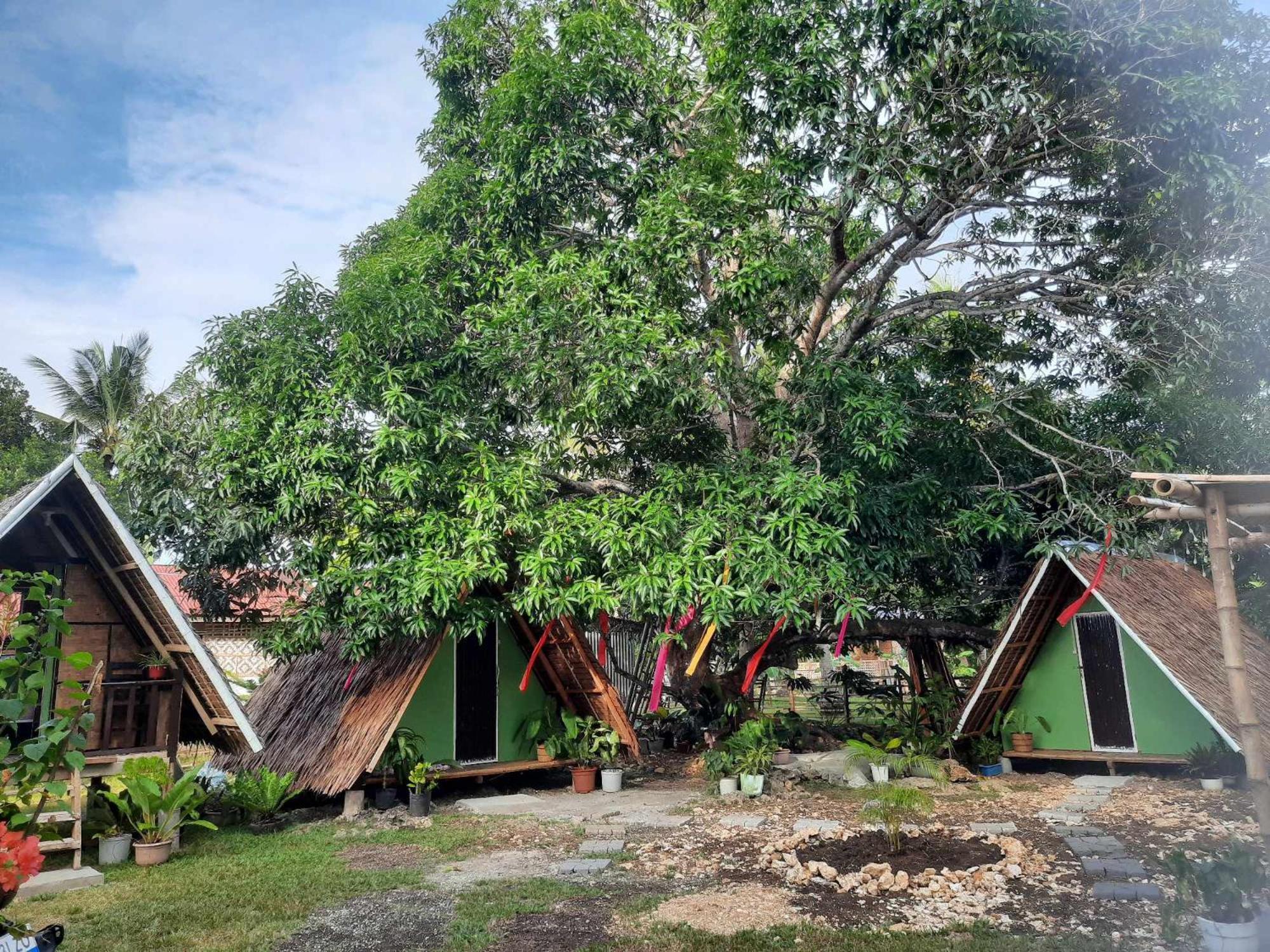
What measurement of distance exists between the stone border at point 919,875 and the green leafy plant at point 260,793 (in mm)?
5185

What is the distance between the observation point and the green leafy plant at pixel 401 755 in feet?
33.3

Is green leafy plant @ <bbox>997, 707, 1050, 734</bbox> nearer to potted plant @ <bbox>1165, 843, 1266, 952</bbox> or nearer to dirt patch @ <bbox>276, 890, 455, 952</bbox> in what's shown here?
potted plant @ <bbox>1165, 843, 1266, 952</bbox>

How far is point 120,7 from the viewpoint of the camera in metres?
9.80

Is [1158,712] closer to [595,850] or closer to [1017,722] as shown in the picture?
[1017,722]

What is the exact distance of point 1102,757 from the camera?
420 inches

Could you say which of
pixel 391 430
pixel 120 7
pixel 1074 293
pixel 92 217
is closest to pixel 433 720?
pixel 391 430

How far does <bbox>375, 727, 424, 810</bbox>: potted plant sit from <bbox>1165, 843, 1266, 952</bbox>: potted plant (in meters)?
7.92

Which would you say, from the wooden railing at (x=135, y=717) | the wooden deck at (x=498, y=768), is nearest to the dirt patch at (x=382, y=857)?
the wooden deck at (x=498, y=768)

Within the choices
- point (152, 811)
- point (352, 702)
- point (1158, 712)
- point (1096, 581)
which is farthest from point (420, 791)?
point (1158, 712)

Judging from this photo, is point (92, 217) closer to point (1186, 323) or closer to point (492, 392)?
point (492, 392)

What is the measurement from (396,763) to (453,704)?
1.20 meters

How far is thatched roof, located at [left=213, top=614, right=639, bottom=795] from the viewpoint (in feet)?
32.0

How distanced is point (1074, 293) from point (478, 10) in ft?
28.2

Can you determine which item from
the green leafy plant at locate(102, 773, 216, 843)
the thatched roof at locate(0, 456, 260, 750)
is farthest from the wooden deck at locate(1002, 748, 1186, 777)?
the green leafy plant at locate(102, 773, 216, 843)
